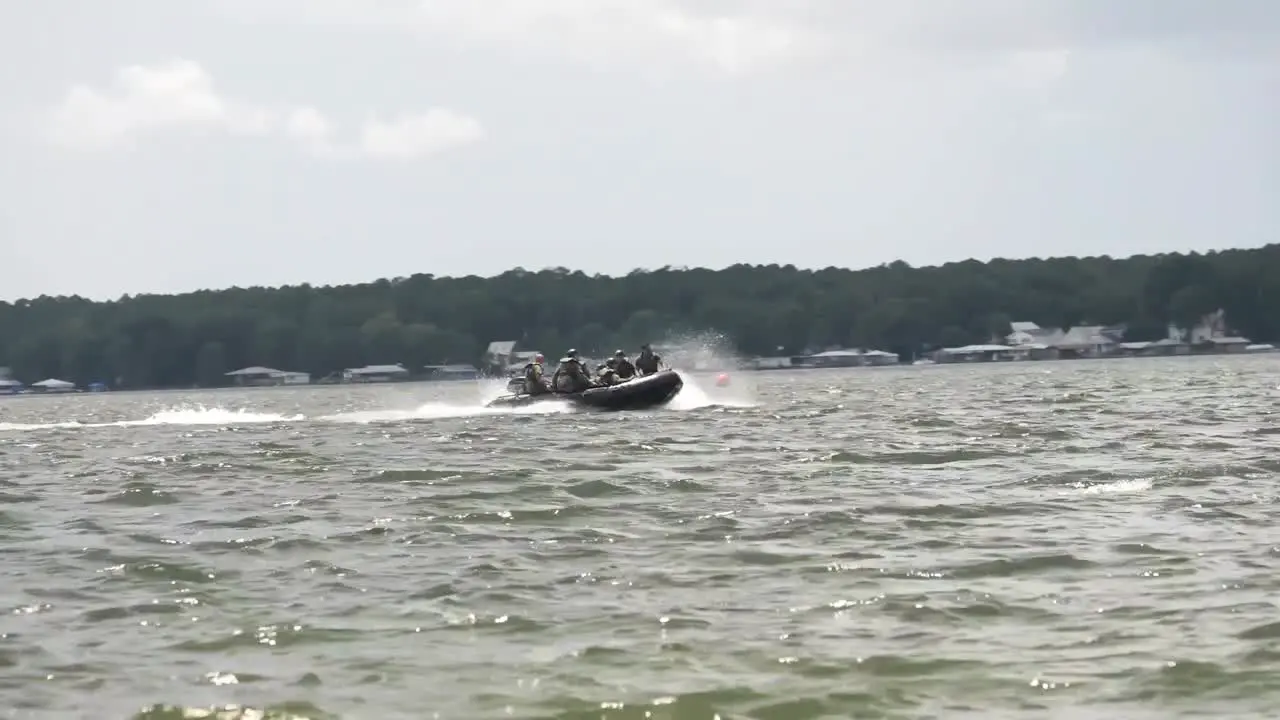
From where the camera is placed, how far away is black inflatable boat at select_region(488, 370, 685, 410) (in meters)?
38.7

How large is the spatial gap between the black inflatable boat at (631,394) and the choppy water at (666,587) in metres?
14.1

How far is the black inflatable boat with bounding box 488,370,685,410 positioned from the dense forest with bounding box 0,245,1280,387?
395 feet

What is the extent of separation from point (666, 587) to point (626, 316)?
161 meters

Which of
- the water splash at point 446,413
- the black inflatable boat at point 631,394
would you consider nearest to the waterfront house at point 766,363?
the water splash at point 446,413

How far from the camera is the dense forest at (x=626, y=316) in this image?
16188 centimetres

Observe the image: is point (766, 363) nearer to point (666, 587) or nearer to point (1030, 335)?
point (1030, 335)

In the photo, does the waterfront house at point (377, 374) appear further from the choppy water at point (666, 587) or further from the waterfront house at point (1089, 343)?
the choppy water at point (666, 587)

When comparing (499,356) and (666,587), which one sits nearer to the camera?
(666,587)

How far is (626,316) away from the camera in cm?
17412

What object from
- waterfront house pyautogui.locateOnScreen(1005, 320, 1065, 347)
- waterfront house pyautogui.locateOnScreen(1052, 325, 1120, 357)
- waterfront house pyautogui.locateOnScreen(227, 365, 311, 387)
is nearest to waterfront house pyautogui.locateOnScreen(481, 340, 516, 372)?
waterfront house pyautogui.locateOnScreen(227, 365, 311, 387)

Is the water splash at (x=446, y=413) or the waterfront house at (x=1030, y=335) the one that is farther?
the waterfront house at (x=1030, y=335)

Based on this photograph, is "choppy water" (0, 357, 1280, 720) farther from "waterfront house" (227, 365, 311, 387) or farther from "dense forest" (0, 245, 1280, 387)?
"waterfront house" (227, 365, 311, 387)

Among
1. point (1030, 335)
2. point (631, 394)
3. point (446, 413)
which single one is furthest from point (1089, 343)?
point (631, 394)

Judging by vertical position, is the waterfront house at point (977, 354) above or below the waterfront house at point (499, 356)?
below
